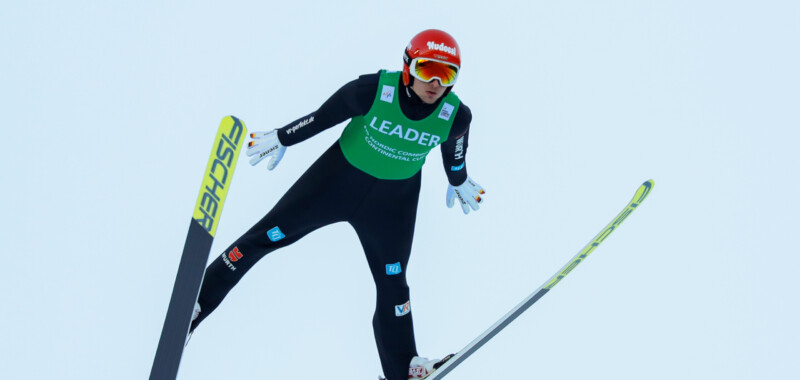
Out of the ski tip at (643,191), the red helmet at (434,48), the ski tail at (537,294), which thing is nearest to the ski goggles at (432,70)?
the red helmet at (434,48)

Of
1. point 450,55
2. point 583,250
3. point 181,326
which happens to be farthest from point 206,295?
point 583,250

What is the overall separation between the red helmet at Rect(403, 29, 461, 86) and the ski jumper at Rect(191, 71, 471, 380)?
→ 20 centimetres

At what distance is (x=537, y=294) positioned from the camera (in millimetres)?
3900

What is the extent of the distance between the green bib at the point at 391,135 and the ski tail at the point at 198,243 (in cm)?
78

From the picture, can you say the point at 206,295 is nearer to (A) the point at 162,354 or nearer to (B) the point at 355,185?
(A) the point at 162,354

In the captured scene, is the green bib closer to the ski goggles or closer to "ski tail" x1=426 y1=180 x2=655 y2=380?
the ski goggles

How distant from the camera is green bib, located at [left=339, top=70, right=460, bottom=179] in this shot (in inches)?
142

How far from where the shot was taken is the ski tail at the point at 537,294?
3.78 metres

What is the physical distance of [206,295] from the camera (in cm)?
385

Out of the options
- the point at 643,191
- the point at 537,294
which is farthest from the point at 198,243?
the point at 643,191

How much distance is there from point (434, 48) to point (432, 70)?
0.10m

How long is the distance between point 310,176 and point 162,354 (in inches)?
45.1

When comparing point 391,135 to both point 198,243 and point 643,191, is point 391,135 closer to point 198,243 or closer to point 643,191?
point 198,243

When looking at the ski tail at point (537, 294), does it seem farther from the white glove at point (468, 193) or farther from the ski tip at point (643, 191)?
the white glove at point (468, 193)
